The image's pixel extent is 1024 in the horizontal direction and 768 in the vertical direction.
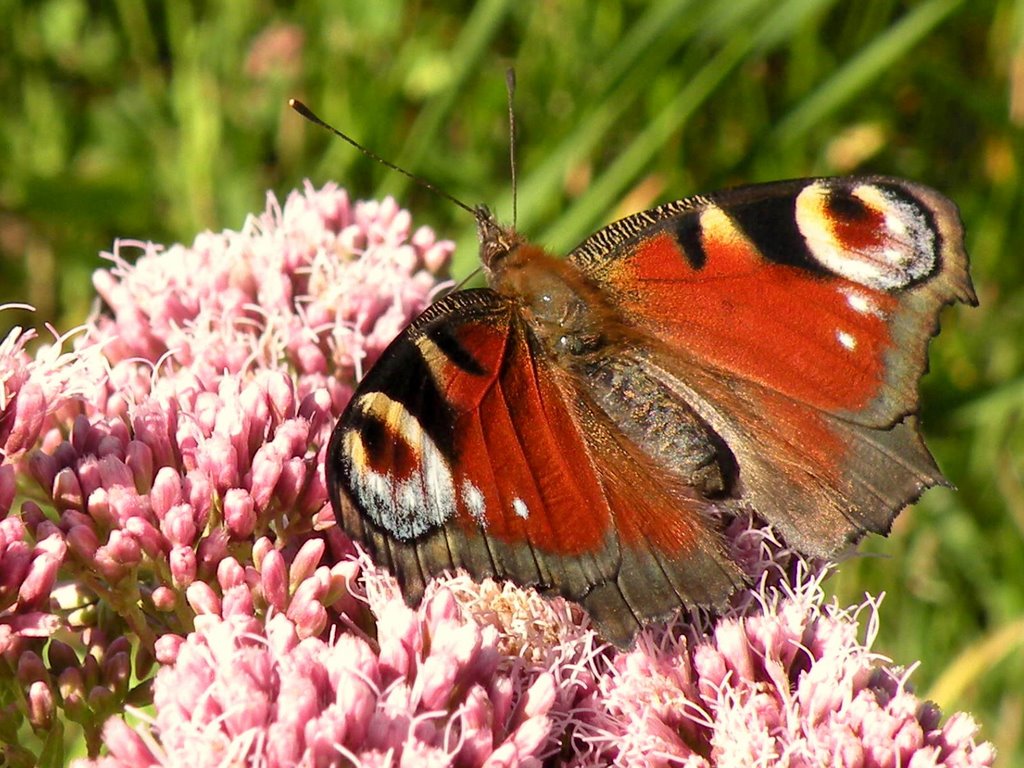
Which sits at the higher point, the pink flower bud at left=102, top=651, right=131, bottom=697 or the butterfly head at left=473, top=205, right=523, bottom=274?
Result: the butterfly head at left=473, top=205, right=523, bottom=274

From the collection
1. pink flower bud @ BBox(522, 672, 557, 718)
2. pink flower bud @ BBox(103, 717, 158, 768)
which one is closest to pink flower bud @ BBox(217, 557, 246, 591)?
pink flower bud @ BBox(103, 717, 158, 768)

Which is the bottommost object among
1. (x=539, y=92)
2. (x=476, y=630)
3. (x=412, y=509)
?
(x=476, y=630)

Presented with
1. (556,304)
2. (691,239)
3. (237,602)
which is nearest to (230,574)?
(237,602)

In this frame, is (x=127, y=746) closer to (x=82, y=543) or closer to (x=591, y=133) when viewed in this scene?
(x=82, y=543)

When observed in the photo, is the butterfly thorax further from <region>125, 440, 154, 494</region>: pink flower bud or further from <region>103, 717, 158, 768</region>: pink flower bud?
<region>103, 717, 158, 768</region>: pink flower bud

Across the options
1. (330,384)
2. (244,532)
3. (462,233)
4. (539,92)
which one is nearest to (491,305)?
(330,384)

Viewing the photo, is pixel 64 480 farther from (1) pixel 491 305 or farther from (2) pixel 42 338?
(2) pixel 42 338

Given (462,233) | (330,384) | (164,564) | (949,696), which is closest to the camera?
(164,564)
